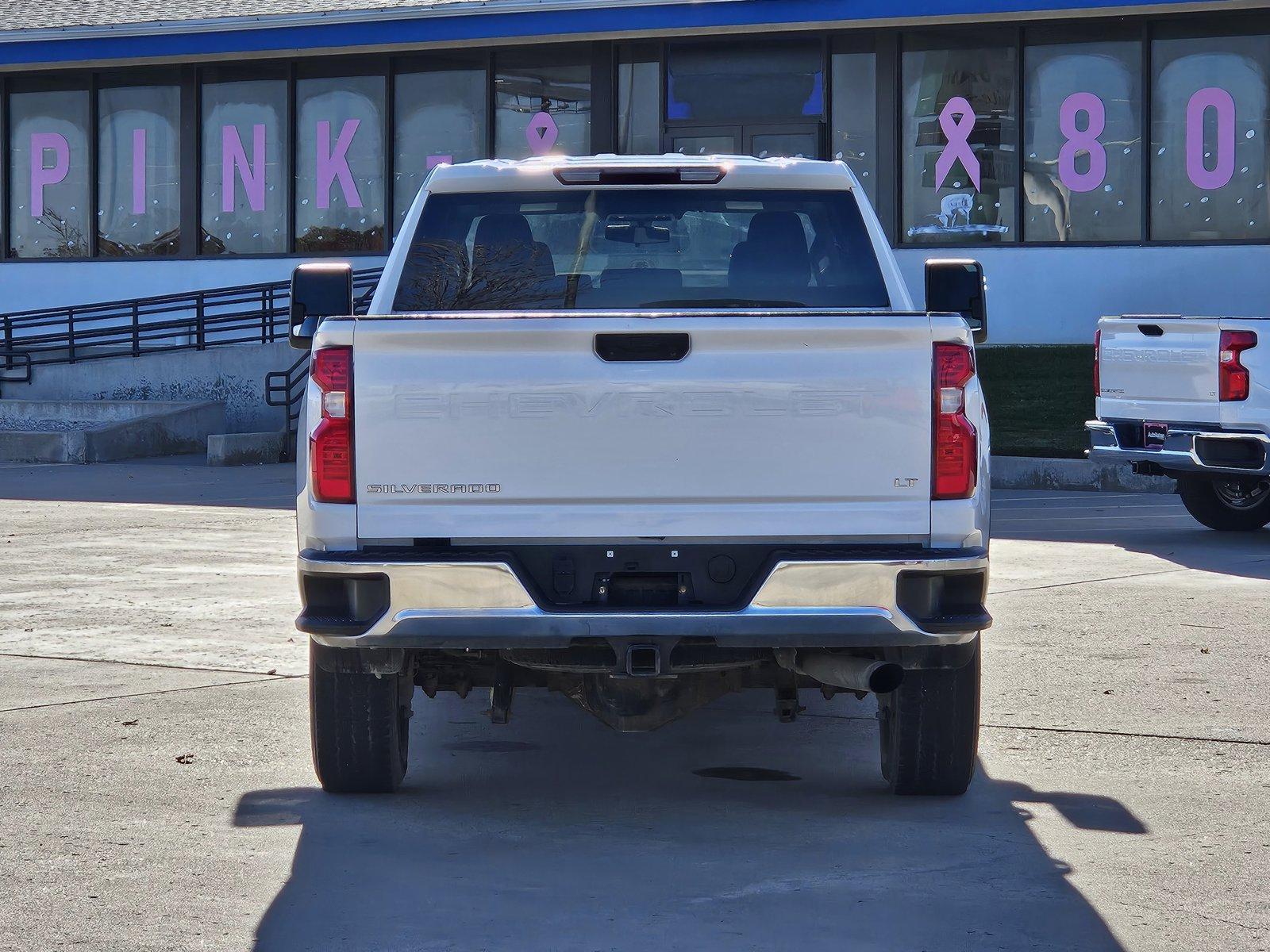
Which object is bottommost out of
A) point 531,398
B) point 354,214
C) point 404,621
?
A: point 404,621

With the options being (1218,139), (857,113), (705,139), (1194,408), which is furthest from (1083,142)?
(1194,408)

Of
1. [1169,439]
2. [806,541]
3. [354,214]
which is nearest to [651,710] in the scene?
[806,541]

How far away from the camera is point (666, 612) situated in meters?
5.44

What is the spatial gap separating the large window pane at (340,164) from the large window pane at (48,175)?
4059 mm

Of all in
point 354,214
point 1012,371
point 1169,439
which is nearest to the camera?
point 1169,439

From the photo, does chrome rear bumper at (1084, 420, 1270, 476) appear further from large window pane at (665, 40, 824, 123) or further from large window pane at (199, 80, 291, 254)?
large window pane at (199, 80, 291, 254)

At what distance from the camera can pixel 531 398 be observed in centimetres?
546

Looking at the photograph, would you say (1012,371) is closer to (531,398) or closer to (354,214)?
(354,214)

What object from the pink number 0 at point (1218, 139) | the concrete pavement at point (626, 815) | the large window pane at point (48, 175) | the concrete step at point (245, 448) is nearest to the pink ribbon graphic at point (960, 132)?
the pink number 0 at point (1218, 139)

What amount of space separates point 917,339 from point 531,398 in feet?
3.68

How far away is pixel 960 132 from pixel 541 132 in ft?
20.9

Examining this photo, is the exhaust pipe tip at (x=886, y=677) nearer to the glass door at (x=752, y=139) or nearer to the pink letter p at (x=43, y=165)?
the glass door at (x=752, y=139)

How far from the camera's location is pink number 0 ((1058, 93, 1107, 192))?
25719 millimetres

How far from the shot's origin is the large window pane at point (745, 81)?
2712 centimetres
